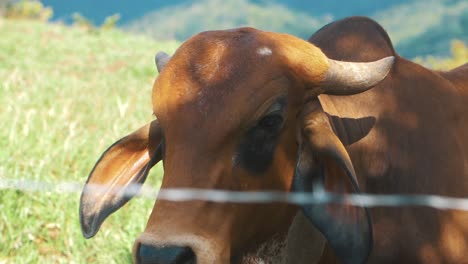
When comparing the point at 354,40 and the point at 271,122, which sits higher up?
the point at 354,40

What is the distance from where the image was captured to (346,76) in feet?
9.69

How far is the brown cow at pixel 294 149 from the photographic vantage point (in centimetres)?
265

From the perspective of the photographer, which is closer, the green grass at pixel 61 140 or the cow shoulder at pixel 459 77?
the cow shoulder at pixel 459 77

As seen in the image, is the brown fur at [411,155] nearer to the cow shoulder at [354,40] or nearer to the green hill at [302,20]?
the cow shoulder at [354,40]

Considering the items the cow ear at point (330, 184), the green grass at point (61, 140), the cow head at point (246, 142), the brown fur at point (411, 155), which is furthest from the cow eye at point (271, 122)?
the green grass at point (61, 140)

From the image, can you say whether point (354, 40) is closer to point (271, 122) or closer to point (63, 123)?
point (271, 122)

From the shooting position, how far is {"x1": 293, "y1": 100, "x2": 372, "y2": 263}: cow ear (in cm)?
281

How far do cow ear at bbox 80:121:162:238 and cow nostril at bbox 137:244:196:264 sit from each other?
0.64 meters

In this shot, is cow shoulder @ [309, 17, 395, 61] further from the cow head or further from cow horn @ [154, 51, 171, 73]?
cow horn @ [154, 51, 171, 73]

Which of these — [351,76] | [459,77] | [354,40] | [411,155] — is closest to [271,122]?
[351,76]

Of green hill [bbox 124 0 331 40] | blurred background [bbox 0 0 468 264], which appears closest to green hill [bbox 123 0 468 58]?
green hill [bbox 124 0 331 40]

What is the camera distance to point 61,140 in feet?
18.2

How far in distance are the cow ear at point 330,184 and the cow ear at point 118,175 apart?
624mm

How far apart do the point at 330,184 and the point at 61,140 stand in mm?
3092
